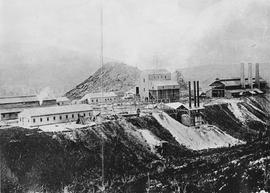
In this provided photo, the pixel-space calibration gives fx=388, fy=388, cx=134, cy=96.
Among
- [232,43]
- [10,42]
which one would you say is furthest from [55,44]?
[232,43]

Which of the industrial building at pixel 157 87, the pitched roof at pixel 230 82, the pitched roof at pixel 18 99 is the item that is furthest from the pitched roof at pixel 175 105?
the pitched roof at pixel 18 99

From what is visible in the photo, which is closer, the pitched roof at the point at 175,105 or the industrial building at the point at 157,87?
the industrial building at the point at 157,87

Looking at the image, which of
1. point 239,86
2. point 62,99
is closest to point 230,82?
point 239,86

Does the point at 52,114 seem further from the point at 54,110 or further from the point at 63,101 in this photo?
the point at 63,101

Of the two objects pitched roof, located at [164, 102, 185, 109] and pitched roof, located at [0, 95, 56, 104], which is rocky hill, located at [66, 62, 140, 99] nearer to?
pitched roof, located at [0, 95, 56, 104]

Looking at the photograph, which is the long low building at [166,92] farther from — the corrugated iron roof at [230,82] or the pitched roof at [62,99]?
the pitched roof at [62,99]

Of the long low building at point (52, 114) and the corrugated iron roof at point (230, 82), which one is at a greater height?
the corrugated iron roof at point (230, 82)

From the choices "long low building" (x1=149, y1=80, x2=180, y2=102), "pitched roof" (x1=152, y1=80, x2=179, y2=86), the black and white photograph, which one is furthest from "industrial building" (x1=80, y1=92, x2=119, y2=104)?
"long low building" (x1=149, y1=80, x2=180, y2=102)
